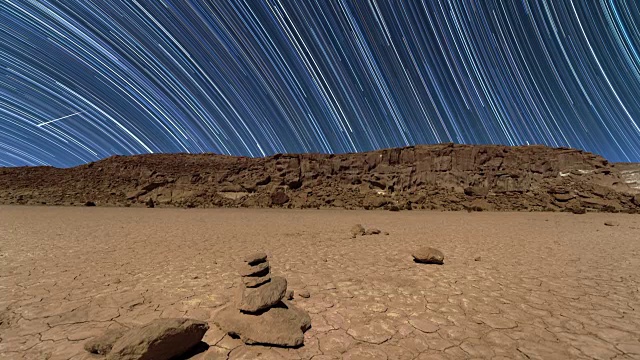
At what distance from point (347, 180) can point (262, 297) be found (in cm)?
2913

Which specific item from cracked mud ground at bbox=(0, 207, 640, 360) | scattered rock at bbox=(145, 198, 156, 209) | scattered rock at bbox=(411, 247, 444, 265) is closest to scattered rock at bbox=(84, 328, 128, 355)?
cracked mud ground at bbox=(0, 207, 640, 360)

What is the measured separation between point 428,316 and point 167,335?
3.00 metres

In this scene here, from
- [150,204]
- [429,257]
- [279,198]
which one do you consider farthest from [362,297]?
[150,204]

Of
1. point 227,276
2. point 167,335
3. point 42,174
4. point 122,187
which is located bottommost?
point 227,276

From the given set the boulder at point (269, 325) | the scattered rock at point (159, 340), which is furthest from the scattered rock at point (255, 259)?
the scattered rock at point (159, 340)

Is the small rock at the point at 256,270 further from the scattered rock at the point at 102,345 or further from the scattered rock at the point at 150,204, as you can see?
the scattered rock at the point at 150,204

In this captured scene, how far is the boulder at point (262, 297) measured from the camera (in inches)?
122

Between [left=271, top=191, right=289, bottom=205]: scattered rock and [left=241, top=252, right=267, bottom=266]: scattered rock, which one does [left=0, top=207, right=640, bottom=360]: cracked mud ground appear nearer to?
[left=241, top=252, right=267, bottom=266]: scattered rock

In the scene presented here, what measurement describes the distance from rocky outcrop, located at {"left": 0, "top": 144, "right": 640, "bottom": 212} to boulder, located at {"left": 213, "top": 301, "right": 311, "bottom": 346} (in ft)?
84.8

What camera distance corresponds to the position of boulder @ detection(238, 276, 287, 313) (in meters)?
3.09

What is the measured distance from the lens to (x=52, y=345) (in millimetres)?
2754

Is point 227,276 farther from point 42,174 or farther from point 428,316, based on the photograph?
point 42,174

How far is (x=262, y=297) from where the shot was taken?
3.19 meters

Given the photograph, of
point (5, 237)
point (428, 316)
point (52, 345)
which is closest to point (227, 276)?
point (52, 345)
